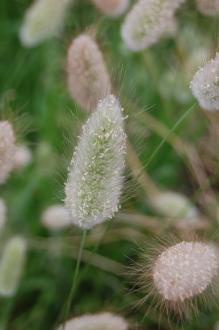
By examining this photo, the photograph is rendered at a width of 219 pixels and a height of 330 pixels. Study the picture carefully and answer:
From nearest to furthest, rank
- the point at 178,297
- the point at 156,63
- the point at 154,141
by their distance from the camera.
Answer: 1. the point at 178,297
2. the point at 154,141
3. the point at 156,63

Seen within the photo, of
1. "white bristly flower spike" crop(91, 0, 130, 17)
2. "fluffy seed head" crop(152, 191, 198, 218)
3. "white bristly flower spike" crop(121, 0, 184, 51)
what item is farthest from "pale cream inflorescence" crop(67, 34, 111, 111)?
"fluffy seed head" crop(152, 191, 198, 218)

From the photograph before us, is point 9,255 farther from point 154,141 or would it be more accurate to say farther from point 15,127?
point 154,141

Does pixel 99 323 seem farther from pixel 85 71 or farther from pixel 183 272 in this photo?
pixel 85 71

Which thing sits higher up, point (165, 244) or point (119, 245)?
point (165, 244)

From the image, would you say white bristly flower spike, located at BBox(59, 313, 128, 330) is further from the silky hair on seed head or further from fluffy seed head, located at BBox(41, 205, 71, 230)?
fluffy seed head, located at BBox(41, 205, 71, 230)

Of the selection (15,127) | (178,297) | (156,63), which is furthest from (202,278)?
(156,63)

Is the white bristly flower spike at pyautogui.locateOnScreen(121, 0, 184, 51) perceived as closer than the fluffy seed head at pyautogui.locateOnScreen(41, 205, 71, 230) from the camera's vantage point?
Yes

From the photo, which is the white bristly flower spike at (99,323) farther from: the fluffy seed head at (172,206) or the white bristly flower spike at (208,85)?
the fluffy seed head at (172,206)

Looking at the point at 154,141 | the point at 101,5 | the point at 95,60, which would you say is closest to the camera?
the point at 95,60
